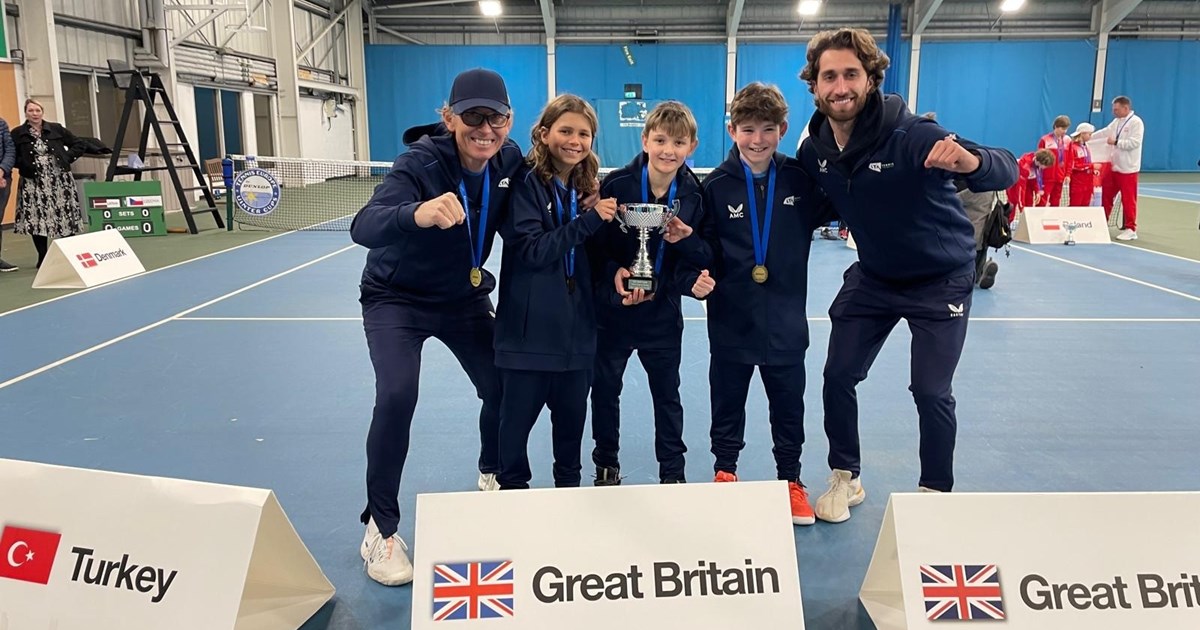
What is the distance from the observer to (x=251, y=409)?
4.71 metres

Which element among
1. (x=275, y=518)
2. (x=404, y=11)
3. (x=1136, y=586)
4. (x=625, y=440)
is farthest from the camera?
(x=404, y=11)

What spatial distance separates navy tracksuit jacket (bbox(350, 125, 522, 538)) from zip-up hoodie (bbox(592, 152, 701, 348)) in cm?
43

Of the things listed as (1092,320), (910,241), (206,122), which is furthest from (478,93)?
(206,122)

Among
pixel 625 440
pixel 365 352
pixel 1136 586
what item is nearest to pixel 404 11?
pixel 365 352

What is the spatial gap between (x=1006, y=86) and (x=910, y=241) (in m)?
24.8

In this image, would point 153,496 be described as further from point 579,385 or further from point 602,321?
point 602,321

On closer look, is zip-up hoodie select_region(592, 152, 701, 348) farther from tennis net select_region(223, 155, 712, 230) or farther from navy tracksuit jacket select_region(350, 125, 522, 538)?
tennis net select_region(223, 155, 712, 230)

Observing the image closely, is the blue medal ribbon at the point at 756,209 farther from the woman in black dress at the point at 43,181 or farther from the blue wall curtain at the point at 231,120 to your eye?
the blue wall curtain at the point at 231,120

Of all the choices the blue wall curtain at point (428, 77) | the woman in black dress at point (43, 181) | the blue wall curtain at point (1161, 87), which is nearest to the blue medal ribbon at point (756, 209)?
the woman in black dress at point (43, 181)

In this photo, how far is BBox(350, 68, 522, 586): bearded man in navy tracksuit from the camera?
282 cm

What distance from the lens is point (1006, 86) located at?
80.2 feet

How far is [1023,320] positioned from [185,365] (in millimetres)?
6343

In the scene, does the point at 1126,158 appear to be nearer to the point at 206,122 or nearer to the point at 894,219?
the point at 894,219

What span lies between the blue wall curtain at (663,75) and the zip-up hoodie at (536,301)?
2225cm
